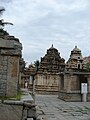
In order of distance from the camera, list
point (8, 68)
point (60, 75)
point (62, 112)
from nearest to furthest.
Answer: point (8, 68) < point (62, 112) < point (60, 75)

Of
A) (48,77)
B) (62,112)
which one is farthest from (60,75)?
(62,112)

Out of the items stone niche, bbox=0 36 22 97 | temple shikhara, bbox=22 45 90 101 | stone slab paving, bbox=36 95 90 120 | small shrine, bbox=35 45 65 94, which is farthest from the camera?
small shrine, bbox=35 45 65 94

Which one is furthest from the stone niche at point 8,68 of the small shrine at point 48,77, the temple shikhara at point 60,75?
the small shrine at point 48,77

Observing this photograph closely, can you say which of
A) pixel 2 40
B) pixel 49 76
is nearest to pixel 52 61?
pixel 49 76

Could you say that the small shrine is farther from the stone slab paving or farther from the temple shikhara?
the stone slab paving

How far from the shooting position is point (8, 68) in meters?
9.66

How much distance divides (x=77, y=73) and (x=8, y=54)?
1471cm

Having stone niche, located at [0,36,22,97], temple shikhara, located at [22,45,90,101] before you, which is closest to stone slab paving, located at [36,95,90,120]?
stone niche, located at [0,36,22,97]

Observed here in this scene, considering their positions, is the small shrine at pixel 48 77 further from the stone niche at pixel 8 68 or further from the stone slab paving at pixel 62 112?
the stone niche at pixel 8 68

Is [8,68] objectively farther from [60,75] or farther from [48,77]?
[48,77]

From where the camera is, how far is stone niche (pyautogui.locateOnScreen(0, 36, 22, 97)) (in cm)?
961

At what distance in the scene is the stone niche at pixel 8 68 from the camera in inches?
378

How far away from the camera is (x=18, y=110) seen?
27.2 ft

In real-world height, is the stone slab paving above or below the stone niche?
below
